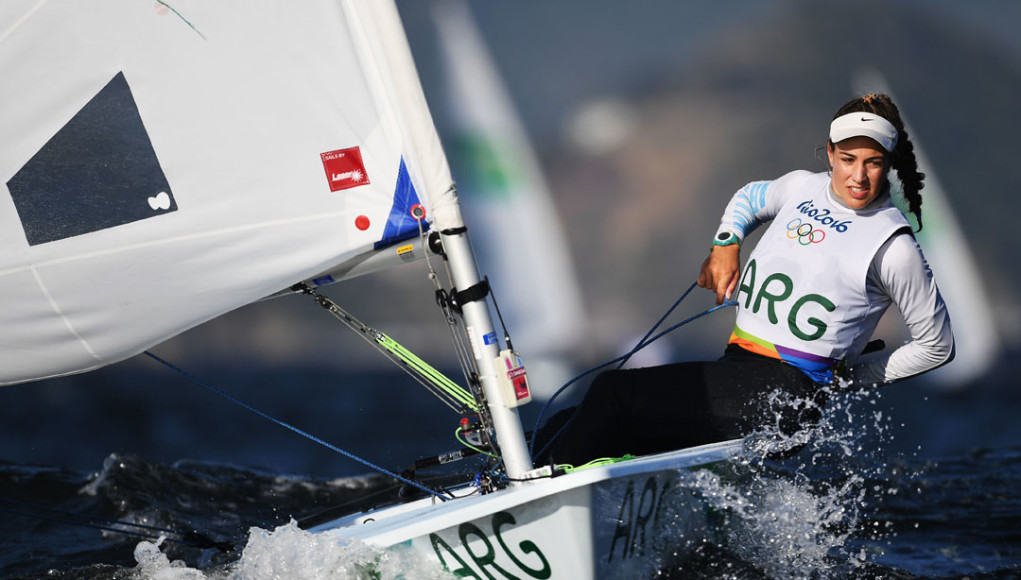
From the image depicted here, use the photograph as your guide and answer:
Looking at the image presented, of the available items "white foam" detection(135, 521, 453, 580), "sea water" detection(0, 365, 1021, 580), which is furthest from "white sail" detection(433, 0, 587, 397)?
"white foam" detection(135, 521, 453, 580)

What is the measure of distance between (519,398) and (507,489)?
166 mm

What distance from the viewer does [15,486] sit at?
3301 millimetres

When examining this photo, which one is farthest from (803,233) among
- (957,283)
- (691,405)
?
(957,283)

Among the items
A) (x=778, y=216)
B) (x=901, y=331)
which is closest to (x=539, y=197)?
(x=901, y=331)

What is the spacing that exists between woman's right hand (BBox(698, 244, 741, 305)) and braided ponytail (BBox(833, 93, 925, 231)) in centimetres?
35

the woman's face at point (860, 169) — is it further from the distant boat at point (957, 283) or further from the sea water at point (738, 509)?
the distant boat at point (957, 283)

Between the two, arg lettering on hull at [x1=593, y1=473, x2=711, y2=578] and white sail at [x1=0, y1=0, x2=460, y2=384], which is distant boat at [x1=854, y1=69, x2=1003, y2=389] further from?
white sail at [x1=0, y1=0, x2=460, y2=384]

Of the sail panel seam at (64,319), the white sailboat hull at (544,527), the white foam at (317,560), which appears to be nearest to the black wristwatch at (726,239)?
the white sailboat hull at (544,527)

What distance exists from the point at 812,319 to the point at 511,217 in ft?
12.2

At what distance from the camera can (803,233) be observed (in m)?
1.85

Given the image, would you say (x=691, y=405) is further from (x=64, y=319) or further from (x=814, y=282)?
(x=64, y=319)

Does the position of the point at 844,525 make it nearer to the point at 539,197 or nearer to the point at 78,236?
the point at 78,236

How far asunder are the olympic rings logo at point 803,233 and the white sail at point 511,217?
10.7ft

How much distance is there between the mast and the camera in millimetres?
1635
